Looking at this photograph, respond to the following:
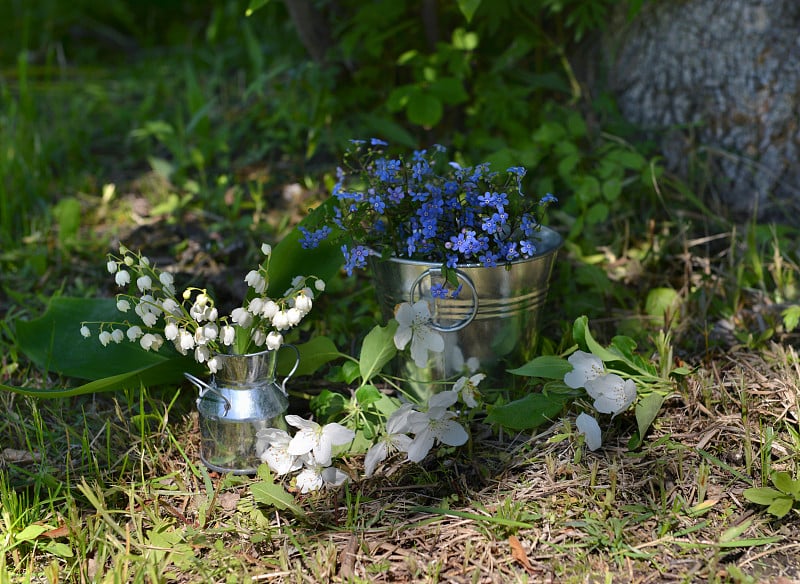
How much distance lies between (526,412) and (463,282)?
316 millimetres

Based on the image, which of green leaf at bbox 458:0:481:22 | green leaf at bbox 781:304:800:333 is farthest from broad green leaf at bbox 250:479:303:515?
green leaf at bbox 781:304:800:333

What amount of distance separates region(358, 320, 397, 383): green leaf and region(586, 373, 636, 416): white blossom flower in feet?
1.47

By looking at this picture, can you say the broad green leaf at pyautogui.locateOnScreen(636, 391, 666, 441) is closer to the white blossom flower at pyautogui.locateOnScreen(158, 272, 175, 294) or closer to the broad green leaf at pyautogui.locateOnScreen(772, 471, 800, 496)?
the broad green leaf at pyautogui.locateOnScreen(772, 471, 800, 496)

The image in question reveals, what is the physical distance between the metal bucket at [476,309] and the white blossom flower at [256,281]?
12.4 inches

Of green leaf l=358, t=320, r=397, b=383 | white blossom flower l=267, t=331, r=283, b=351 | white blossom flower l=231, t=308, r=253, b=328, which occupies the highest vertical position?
white blossom flower l=231, t=308, r=253, b=328

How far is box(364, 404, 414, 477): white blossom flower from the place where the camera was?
1672 mm

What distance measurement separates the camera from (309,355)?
195 centimetres

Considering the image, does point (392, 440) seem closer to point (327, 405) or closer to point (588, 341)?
point (327, 405)

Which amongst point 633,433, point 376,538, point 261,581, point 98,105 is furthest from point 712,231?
point 98,105

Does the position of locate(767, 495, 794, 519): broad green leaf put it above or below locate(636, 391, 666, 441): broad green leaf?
below

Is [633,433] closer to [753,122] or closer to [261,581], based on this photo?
[261,581]

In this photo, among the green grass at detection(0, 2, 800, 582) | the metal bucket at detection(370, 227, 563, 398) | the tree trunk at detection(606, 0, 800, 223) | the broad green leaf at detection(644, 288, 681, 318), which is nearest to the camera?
the green grass at detection(0, 2, 800, 582)

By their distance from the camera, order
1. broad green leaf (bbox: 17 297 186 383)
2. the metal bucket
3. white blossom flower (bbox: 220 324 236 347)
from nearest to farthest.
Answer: white blossom flower (bbox: 220 324 236 347) → the metal bucket → broad green leaf (bbox: 17 297 186 383)

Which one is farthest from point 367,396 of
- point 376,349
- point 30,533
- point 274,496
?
point 30,533
